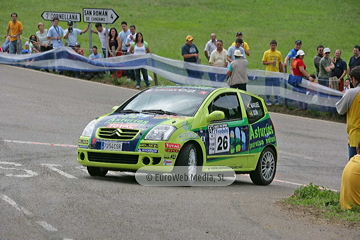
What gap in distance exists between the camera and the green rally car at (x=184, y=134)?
408 inches

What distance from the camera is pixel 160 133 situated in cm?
1038

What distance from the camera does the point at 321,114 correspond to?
21.7m

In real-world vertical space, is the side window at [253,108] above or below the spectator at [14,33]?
below

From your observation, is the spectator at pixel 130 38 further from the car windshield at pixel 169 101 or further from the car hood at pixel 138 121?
the car hood at pixel 138 121

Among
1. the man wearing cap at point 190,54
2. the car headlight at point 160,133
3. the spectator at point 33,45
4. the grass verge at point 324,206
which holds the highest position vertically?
the spectator at point 33,45

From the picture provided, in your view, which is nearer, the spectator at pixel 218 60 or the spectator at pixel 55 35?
the spectator at pixel 218 60

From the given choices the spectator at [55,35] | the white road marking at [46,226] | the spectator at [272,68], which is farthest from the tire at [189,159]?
the spectator at [55,35]

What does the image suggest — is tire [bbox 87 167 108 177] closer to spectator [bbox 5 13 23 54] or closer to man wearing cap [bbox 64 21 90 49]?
man wearing cap [bbox 64 21 90 49]

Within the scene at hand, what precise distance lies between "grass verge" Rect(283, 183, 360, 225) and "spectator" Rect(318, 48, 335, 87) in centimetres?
1193

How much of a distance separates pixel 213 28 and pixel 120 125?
53.9 m

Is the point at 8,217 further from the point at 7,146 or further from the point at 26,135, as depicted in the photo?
the point at 26,135

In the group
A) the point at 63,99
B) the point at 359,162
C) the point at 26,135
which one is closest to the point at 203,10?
the point at 63,99

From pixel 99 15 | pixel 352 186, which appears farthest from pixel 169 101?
pixel 99 15

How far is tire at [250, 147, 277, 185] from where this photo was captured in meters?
12.3
